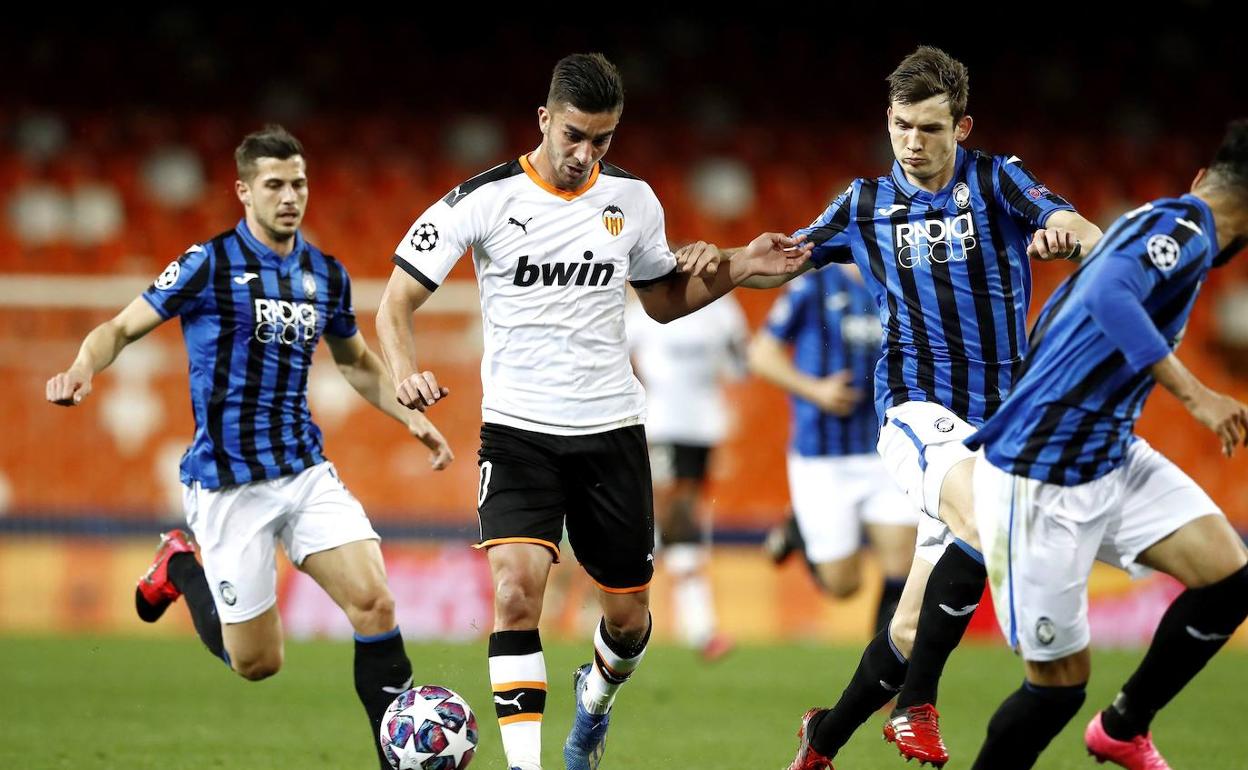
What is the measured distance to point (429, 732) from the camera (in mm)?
5086

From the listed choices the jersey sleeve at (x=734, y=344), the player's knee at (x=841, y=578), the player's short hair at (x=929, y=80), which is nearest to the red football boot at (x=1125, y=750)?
the player's short hair at (x=929, y=80)

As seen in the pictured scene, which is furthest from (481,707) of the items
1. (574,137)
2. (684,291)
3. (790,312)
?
(574,137)

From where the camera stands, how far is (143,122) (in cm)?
1451

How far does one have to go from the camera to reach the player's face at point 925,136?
5152 mm

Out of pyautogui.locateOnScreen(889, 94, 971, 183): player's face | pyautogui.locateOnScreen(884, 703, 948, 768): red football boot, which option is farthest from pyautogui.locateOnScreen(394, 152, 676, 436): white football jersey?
pyautogui.locateOnScreen(884, 703, 948, 768): red football boot

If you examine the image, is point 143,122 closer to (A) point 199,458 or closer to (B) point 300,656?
(B) point 300,656

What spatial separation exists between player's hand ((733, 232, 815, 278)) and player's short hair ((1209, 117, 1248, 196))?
1524 millimetres

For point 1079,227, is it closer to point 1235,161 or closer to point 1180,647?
point 1235,161

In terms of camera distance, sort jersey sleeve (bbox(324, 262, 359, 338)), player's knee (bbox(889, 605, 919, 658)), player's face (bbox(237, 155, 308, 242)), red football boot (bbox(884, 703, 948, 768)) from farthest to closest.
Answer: jersey sleeve (bbox(324, 262, 359, 338)) < player's face (bbox(237, 155, 308, 242)) < player's knee (bbox(889, 605, 919, 658)) < red football boot (bbox(884, 703, 948, 768))

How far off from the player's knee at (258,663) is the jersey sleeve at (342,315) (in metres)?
1.30

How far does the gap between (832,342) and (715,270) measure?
3070 mm

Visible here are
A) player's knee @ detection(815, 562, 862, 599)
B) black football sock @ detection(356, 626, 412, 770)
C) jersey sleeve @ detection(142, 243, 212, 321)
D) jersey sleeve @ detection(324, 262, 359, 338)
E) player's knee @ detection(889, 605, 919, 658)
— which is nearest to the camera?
player's knee @ detection(889, 605, 919, 658)

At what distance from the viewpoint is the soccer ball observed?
505 centimetres

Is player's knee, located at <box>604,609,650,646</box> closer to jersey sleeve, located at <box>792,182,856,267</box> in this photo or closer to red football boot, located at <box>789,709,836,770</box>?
red football boot, located at <box>789,709,836,770</box>
